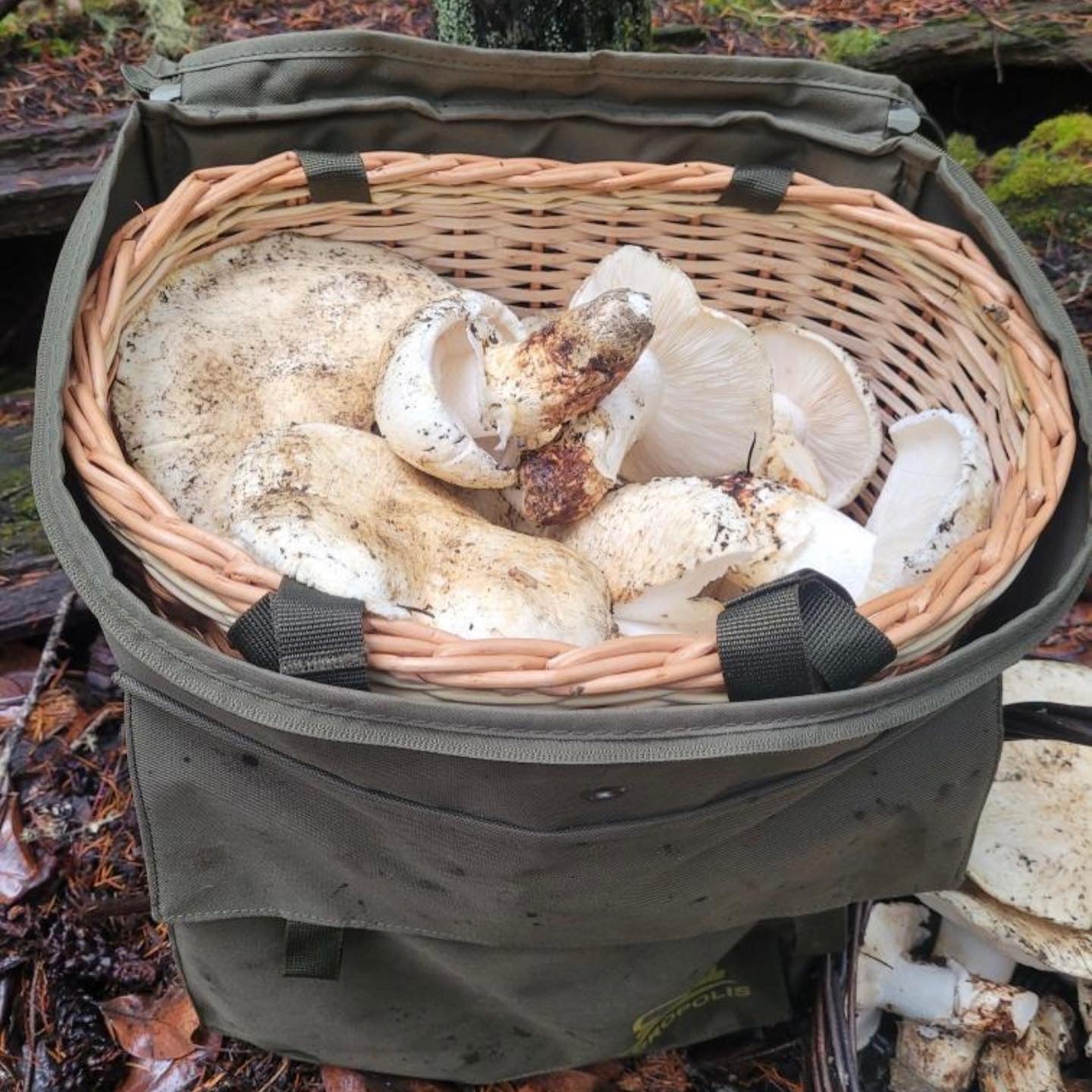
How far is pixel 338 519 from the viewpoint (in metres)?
1.53

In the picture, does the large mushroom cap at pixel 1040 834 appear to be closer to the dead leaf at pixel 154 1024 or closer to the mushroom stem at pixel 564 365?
the mushroom stem at pixel 564 365

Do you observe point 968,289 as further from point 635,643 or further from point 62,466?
point 62,466

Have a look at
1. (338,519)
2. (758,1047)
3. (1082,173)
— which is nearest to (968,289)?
(338,519)

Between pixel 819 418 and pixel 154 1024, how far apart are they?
1763 millimetres

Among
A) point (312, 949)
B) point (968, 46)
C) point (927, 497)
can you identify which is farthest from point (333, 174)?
point (968, 46)

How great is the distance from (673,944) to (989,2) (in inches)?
153

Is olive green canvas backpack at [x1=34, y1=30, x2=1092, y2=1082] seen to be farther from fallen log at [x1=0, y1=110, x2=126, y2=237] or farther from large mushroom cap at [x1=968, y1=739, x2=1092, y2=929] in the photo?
fallen log at [x1=0, y1=110, x2=126, y2=237]

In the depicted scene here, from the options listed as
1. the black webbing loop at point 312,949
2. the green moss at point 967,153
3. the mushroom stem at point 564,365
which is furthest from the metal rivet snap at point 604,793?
the green moss at point 967,153

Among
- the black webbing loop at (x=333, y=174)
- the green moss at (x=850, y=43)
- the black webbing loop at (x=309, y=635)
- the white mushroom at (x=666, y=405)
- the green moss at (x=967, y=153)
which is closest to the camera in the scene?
the black webbing loop at (x=309, y=635)

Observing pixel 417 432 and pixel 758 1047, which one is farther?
pixel 758 1047

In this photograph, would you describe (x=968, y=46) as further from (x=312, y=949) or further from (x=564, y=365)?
(x=312, y=949)

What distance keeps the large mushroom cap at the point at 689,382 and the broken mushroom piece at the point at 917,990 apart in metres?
0.94

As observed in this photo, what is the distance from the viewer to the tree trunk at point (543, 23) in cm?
228

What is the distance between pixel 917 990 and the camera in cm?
193
